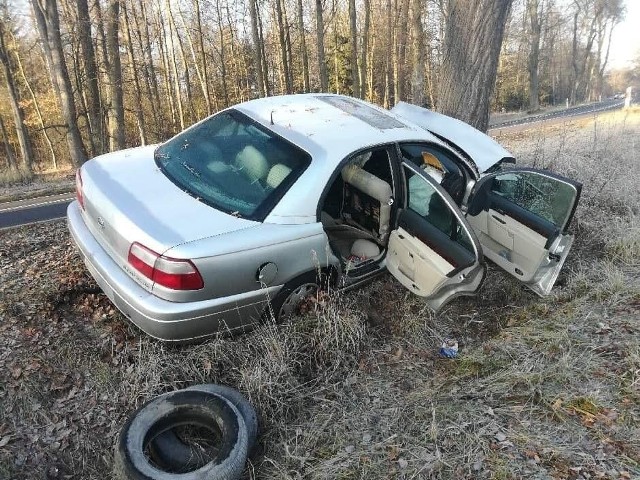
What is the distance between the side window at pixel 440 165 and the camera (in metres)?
4.30

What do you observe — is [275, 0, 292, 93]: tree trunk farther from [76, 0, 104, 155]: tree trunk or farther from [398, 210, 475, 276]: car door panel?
[398, 210, 475, 276]: car door panel

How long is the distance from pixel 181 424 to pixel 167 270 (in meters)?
0.94

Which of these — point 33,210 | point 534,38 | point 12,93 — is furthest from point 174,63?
point 534,38

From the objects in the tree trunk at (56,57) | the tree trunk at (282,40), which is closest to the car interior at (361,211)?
the tree trunk at (56,57)

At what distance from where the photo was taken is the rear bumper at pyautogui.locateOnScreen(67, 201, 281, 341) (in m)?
2.93

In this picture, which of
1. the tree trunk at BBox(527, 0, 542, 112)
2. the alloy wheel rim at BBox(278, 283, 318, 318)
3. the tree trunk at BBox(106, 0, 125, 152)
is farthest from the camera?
the tree trunk at BBox(527, 0, 542, 112)

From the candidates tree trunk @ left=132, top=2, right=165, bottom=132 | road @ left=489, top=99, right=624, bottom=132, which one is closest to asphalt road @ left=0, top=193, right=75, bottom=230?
tree trunk @ left=132, top=2, right=165, bottom=132

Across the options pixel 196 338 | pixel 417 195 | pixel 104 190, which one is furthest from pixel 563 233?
pixel 104 190

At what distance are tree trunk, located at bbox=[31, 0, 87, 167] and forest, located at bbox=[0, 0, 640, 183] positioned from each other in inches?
1.1

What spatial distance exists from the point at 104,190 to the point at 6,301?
4.11 ft

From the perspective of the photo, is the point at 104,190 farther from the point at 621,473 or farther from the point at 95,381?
the point at 621,473

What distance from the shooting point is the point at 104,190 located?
3.41 m

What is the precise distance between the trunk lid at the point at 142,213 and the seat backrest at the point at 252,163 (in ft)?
1.53

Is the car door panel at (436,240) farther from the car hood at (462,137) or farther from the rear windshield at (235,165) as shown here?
the car hood at (462,137)
